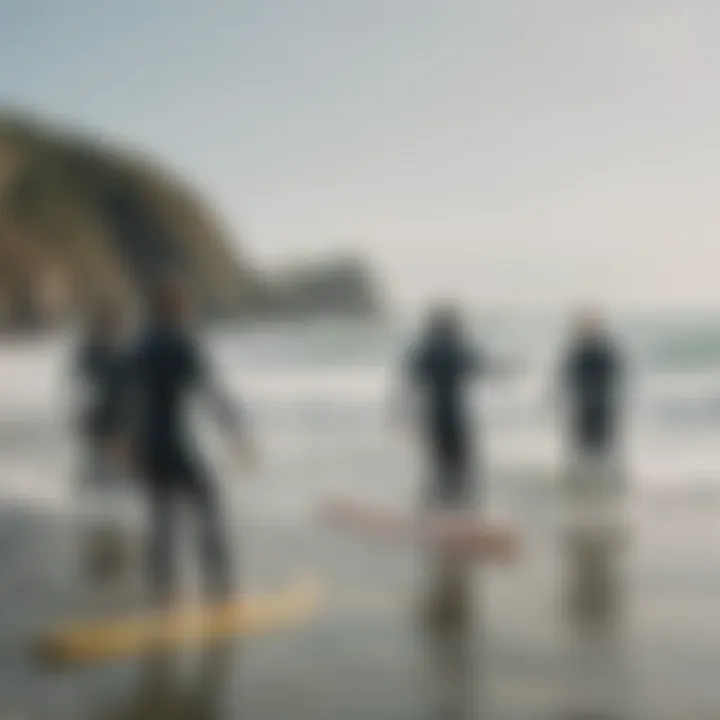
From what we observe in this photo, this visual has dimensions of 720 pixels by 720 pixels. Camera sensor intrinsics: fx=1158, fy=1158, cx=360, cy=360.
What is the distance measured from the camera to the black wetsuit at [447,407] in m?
1.55

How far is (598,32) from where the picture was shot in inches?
61.3

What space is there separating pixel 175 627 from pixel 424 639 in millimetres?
330

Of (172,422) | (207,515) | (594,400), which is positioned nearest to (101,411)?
(172,422)

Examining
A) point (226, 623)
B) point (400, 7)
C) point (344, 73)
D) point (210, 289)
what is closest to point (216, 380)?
point (210, 289)

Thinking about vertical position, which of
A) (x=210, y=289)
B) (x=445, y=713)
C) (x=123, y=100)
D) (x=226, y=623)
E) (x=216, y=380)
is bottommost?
(x=445, y=713)

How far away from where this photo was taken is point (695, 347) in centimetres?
151

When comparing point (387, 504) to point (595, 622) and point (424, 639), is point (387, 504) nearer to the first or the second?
point (424, 639)

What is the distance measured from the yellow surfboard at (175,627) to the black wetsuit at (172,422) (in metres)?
0.05

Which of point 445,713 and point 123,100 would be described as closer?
point 445,713

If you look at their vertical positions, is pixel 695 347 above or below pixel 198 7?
below

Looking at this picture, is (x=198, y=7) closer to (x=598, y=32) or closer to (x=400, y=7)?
(x=400, y=7)

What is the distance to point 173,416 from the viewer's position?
1.57 meters

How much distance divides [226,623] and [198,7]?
0.84 metres

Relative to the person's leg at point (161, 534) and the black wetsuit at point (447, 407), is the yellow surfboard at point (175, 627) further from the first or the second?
the black wetsuit at point (447, 407)
